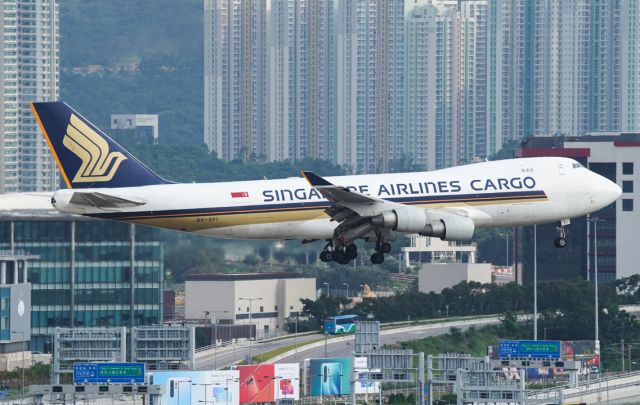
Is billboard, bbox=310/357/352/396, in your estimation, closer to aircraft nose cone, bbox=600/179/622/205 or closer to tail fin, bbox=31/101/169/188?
aircraft nose cone, bbox=600/179/622/205

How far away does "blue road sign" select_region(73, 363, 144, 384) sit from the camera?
11556 centimetres

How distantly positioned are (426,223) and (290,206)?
302 inches

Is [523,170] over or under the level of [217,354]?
over

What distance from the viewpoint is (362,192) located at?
111 meters

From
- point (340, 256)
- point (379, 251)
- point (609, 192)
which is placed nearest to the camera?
point (379, 251)

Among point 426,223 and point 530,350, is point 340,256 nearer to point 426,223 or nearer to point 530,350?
point 426,223

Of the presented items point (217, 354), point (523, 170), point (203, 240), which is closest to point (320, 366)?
point (203, 240)

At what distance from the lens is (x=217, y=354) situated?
183 meters

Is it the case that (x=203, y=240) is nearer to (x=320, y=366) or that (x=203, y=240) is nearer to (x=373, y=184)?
(x=320, y=366)

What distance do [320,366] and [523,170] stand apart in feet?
142

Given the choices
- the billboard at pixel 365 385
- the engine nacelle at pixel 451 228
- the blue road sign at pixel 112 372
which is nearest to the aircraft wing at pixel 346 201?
the engine nacelle at pixel 451 228

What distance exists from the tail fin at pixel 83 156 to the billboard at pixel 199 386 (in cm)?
1888

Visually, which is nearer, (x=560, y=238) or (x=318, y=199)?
(x=318, y=199)

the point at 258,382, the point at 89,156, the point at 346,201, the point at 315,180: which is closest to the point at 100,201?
the point at 89,156
